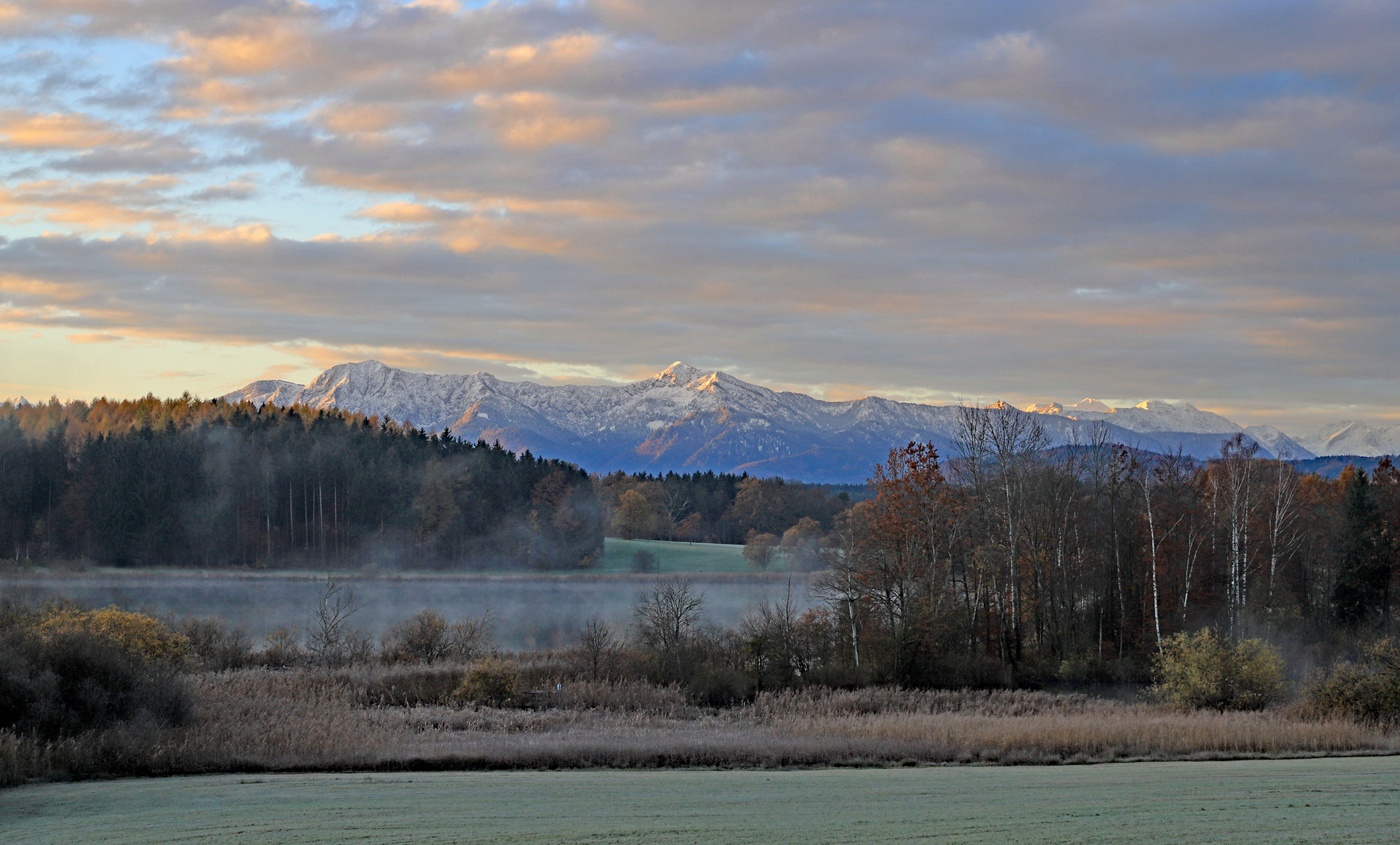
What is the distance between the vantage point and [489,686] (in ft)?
98.8

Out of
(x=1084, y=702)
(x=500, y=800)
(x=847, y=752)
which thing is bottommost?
(x=1084, y=702)

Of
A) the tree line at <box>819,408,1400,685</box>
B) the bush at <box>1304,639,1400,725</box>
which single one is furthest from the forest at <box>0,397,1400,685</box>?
the bush at <box>1304,639,1400,725</box>

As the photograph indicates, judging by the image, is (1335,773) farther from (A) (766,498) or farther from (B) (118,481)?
(A) (766,498)

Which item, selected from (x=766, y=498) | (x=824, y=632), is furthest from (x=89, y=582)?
(x=766, y=498)

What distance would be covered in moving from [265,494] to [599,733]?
271 feet

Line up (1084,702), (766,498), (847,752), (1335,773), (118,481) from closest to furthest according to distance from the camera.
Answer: (1335,773) < (847,752) < (1084,702) < (118,481) < (766,498)

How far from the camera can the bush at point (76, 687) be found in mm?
16703

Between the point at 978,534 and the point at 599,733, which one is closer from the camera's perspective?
the point at 599,733

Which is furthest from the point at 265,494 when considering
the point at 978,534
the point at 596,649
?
the point at 978,534

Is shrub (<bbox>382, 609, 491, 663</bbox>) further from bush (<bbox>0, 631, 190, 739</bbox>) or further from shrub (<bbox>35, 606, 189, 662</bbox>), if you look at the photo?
bush (<bbox>0, 631, 190, 739</bbox>)

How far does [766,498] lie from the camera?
151 m

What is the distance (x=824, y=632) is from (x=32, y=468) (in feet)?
275

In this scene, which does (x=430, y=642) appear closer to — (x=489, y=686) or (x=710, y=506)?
(x=489, y=686)

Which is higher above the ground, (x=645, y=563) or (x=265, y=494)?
(x=265, y=494)
